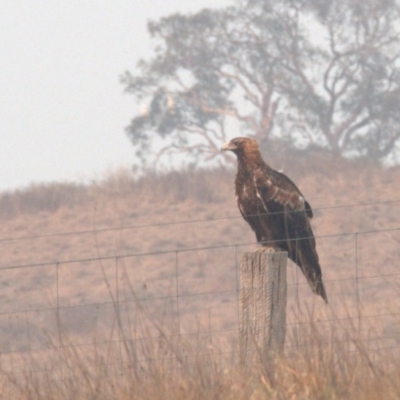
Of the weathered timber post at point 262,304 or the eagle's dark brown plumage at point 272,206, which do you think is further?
the eagle's dark brown plumage at point 272,206

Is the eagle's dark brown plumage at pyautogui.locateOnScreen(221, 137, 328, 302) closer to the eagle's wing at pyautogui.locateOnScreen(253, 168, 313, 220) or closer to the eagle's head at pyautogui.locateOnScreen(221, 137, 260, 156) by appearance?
the eagle's wing at pyautogui.locateOnScreen(253, 168, 313, 220)

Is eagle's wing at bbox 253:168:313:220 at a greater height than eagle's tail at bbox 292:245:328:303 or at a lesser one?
greater

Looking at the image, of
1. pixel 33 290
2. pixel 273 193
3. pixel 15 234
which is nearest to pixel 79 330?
pixel 33 290

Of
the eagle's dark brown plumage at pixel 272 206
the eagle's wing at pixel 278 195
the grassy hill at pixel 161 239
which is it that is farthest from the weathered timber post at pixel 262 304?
the grassy hill at pixel 161 239

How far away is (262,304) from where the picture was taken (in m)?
5.89

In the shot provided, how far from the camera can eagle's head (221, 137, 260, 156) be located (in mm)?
8570

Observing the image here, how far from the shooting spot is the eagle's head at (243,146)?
28.1 feet

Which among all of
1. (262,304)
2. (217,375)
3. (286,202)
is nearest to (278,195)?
(286,202)

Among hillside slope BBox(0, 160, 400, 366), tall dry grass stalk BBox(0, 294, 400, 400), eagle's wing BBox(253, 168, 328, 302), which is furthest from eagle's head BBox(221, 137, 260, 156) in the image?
hillside slope BBox(0, 160, 400, 366)

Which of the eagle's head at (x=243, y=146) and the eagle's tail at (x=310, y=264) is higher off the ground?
the eagle's head at (x=243, y=146)

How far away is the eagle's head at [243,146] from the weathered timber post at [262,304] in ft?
8.67

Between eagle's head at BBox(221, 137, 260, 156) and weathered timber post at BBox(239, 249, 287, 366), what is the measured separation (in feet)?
8.67

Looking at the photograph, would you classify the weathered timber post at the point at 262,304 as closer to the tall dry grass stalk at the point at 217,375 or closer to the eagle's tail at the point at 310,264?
the tall dry grass stalk at the point at 217,375

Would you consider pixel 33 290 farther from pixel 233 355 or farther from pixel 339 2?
pixel 339 2
